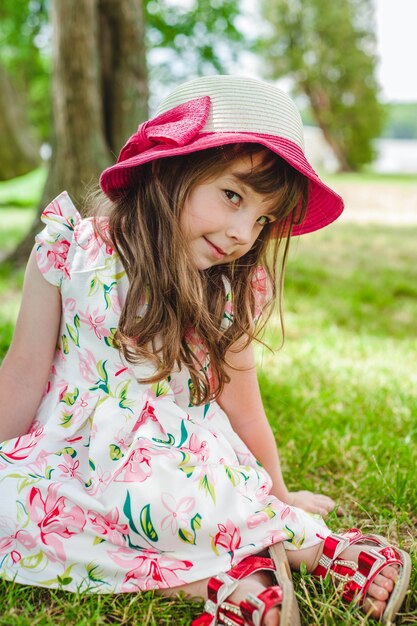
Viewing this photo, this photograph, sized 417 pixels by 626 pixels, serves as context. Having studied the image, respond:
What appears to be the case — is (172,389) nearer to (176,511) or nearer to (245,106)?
(176,511)

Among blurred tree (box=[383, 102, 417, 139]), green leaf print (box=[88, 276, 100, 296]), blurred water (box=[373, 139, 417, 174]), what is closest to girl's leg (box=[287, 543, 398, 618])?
green leaf print (box=[88, 276, 100, 296])

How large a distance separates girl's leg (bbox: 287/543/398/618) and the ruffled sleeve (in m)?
0.87

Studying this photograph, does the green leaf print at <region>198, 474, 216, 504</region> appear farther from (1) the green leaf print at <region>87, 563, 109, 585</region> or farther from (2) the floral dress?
(1) the green leaf print at <region>87, 563, 109, 585</region>

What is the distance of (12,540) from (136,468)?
0.32 m

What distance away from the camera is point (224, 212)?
157 cm

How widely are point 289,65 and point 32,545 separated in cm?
2571

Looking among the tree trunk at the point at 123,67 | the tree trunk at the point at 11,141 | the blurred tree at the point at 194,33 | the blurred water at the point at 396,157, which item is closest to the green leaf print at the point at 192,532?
the tree trunk at the point at 123,67

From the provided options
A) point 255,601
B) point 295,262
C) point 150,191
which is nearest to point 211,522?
point 255,601

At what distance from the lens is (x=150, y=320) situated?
160 centimetres

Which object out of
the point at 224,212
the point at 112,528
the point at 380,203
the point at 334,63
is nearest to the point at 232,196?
the point at 224,212

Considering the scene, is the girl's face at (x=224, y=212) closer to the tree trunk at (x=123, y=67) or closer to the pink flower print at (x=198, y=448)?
the pink flower print at (x=198, y=448)

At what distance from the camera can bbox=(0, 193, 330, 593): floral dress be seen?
141cm

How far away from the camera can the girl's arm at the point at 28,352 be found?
5.50ft

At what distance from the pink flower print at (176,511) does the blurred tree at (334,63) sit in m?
24.2
